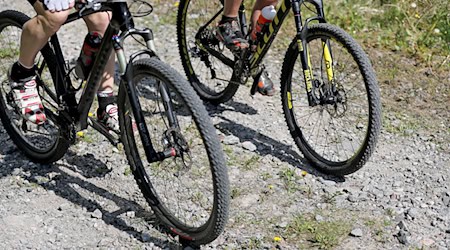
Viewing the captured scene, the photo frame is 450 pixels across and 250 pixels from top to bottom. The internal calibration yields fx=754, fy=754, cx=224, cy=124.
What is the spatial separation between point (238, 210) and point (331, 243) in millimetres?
664

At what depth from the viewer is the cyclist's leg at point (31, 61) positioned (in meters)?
4.38

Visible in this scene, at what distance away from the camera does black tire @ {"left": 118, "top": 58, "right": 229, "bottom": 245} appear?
13.0 feet

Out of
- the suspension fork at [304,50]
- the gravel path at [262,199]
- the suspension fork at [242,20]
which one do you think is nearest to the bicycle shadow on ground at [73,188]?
the gravel path at [262,199]

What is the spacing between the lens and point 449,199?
502 cm

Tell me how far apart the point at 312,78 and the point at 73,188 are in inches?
69.4

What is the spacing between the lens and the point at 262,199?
500cm

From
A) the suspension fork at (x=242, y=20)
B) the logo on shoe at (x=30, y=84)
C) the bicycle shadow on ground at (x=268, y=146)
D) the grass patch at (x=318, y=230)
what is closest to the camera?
the grass patch at (x=318, y=230)

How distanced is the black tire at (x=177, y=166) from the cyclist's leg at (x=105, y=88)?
20 centimetres

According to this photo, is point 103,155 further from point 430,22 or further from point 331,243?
point 430,22

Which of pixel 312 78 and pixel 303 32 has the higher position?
pixel 303 32

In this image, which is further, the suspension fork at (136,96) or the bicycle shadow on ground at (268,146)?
the bicycle shadow on ground at (268,146)

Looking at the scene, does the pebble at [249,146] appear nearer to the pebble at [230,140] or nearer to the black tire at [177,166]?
the pebble at [230,140]

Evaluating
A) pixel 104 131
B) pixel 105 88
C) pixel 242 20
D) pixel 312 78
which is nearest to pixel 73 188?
pixel 104 131

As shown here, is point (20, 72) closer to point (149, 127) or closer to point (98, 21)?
point (98, 21)
